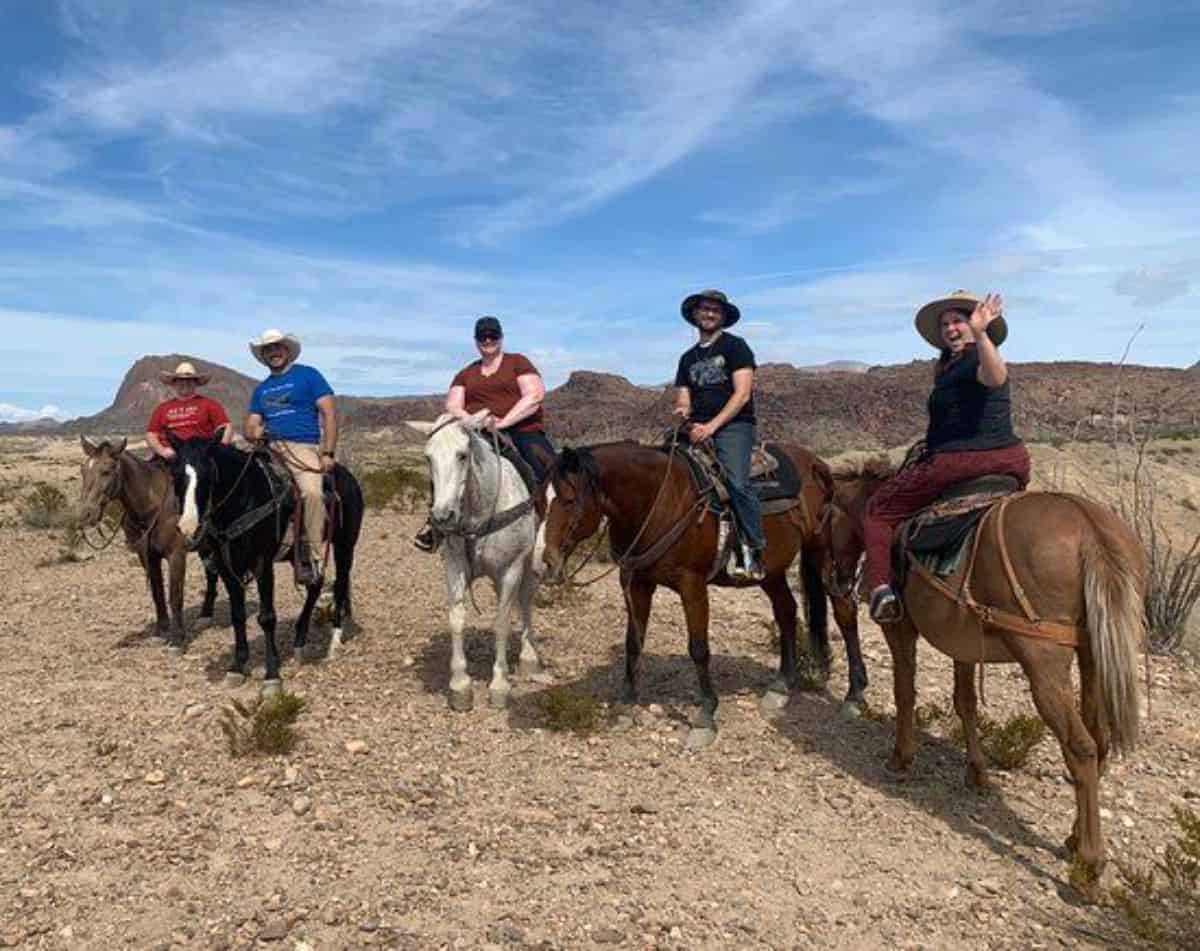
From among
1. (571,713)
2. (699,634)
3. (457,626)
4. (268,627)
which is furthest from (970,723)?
(268,627)

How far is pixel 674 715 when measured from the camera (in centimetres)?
696

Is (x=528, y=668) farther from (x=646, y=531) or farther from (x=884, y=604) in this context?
(x=884, y=604)

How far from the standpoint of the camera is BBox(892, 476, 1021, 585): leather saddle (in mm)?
4992

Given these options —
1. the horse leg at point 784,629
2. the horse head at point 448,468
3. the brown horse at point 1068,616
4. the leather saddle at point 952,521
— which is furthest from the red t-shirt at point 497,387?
the brown horse at point 1068,616

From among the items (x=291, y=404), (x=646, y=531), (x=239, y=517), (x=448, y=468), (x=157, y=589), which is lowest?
(x=157, y=589)

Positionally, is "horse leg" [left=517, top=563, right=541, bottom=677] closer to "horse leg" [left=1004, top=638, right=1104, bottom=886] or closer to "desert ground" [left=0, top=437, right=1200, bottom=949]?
"desert ground" [left=0, top=437, right=1200, bottom=949]

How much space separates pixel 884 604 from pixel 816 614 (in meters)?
2.54

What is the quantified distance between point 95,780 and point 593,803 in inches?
124

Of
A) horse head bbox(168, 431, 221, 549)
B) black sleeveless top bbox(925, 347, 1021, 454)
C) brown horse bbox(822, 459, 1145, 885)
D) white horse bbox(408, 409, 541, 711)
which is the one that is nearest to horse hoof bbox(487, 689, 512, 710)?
white horse bbox(408, 409, 541, 711)

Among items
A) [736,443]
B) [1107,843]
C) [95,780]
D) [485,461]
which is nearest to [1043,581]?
[1107,843]

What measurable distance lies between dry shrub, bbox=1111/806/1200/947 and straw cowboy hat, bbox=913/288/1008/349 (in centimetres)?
269

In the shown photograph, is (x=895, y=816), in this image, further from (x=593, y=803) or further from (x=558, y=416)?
Answer: (x=558, y=416)

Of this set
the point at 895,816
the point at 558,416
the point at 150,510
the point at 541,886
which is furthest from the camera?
the point at 558,416

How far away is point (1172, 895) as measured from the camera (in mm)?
4402
